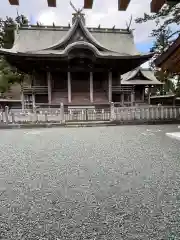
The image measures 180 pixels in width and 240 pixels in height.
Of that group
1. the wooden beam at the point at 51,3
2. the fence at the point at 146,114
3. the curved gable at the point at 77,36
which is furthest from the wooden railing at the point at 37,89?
the wooden beam at the point at 51,3

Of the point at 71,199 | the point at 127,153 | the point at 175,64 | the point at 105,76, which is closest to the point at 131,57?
the point at 105,76

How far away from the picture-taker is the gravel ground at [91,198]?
178cm

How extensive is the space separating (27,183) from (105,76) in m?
17.0

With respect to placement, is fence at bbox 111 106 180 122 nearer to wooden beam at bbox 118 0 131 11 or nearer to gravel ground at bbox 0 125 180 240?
gravel ground at bbox 0 125 180 240

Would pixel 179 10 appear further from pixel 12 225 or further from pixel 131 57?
pixel 12 225

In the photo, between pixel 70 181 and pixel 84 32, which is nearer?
pixel 70 181

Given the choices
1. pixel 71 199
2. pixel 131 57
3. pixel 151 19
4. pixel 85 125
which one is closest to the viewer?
pixel 71 199

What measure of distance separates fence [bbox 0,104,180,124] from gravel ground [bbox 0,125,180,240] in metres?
8.34

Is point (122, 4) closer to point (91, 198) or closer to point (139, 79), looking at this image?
point (91, 198)

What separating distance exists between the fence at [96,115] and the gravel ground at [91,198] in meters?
8.34

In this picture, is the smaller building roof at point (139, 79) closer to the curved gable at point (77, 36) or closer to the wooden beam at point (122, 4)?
the curved gable at point (77, 36)

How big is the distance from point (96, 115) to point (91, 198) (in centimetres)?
1098

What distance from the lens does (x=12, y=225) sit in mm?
1884

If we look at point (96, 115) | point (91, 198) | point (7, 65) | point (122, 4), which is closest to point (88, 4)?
point (122, 4)
